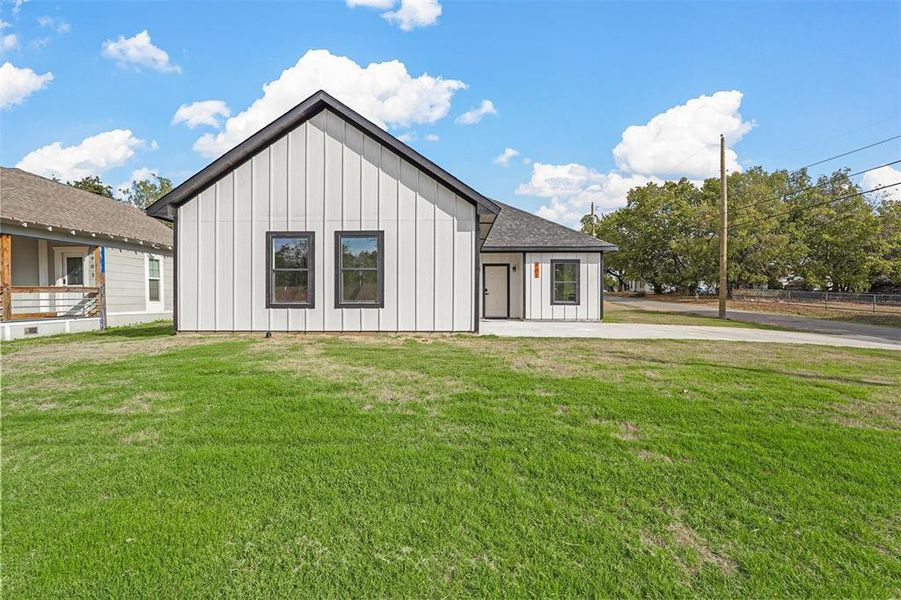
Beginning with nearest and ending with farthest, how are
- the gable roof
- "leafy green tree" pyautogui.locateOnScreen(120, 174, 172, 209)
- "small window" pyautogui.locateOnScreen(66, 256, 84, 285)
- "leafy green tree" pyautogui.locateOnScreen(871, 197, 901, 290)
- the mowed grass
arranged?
the mowed grass → the gable roof → "small window" pyautogui.locateOnScreen(66, 256, 84, 285) → "leafy green tree" pyautogui.locateOnScreen(871, 197, 901, 290) → "leafy green tree" pyautogui.locateOnScreen(120, 174, 172, 209)

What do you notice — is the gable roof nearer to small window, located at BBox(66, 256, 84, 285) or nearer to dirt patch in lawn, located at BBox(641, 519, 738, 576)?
small window, located at BBox(66, 256, 84, 285)

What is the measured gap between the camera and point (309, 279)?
33.3 feet

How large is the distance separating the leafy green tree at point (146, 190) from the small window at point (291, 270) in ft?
131

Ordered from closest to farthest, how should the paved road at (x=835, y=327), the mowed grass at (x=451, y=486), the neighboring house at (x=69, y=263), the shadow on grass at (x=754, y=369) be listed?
the mowed grass at (x=451, y=486) → the shadow on grass at (x=754, y=369) → the neighboring house at (x=69, y=263) → the paved road at (x=835, y=327)

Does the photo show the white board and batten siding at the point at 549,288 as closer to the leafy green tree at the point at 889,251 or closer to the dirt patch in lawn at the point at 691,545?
the dirt patch in lawn at the point at 691,545

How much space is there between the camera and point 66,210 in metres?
13.4

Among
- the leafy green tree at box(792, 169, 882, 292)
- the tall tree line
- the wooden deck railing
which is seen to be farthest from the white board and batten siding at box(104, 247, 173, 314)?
the leafy green tree at box(792, 169, 882, 292)

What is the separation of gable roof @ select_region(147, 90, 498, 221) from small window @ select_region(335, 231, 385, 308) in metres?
1.99

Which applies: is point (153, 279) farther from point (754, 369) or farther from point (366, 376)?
point (754, 369)

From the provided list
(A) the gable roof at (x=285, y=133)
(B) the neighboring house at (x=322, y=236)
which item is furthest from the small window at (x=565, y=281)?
(A) the gable roof at (x=285, y=133)

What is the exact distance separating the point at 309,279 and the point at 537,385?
6.79m

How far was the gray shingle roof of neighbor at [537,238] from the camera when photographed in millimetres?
15523

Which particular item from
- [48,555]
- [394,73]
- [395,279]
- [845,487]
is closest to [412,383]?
[48,555]

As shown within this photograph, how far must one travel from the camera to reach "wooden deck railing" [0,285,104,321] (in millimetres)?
11383
